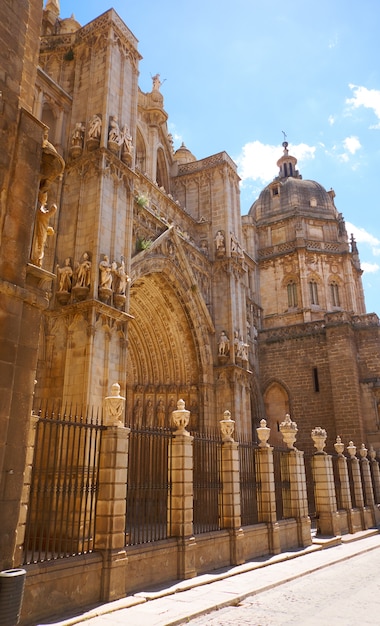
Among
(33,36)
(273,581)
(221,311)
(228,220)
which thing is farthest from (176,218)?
(273,581)

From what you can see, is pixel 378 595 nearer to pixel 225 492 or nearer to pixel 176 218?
pixel 225 492

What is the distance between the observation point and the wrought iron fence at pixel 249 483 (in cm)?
1308

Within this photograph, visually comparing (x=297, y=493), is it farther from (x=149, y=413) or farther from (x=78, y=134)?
(x=78, y=134)

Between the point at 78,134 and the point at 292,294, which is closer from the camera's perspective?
the point at 78,134

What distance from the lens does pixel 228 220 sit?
76.3 ft

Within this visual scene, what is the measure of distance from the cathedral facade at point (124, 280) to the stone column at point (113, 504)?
2.56 meters

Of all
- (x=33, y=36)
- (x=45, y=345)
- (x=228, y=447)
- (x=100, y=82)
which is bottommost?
(x=228, y=447)

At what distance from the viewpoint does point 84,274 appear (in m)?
13.8

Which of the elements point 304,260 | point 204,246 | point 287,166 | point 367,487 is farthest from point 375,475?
point 287,166

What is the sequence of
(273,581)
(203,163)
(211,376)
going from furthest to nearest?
(203,163) → (211,376) → (273,581)

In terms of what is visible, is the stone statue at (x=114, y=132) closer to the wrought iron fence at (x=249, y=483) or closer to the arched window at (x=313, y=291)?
the wrought iron fence at (x=249, y=483)

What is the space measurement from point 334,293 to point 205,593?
30588 millimetres

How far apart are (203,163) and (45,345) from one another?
14821 millimetres

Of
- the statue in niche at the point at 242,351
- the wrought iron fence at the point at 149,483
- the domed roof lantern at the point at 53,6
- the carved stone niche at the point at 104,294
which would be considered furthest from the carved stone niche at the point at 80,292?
the domed roof lantern at the point at 53,6
